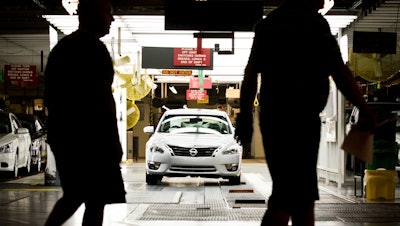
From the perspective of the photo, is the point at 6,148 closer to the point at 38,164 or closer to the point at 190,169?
the point at 38,164

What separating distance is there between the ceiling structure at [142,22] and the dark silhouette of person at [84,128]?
7706mm

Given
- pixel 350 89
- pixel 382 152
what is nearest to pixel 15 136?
pixel 382 152

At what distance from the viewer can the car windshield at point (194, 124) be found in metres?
13.8

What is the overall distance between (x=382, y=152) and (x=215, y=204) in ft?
9.18

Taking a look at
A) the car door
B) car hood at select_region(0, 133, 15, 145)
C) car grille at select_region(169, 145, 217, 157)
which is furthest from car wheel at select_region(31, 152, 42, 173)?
car grille at select_region(169, 145, 217, 157)

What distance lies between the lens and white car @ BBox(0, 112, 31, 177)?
590 inches

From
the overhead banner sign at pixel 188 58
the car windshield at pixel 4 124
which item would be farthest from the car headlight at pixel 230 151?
the car windshield at pixel 4 124

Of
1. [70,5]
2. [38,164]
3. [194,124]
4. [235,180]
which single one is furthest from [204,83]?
[70,5]

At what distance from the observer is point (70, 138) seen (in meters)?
4.18

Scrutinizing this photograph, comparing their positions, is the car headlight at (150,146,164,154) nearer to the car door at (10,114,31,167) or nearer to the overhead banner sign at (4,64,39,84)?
the car door at (10,114,31,167)

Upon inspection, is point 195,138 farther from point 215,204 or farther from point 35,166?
point 35,166

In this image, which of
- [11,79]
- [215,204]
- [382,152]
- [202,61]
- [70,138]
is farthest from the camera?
[11,79]

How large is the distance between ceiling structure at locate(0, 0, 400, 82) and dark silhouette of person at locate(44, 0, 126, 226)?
7.71m

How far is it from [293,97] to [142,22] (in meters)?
9.87
